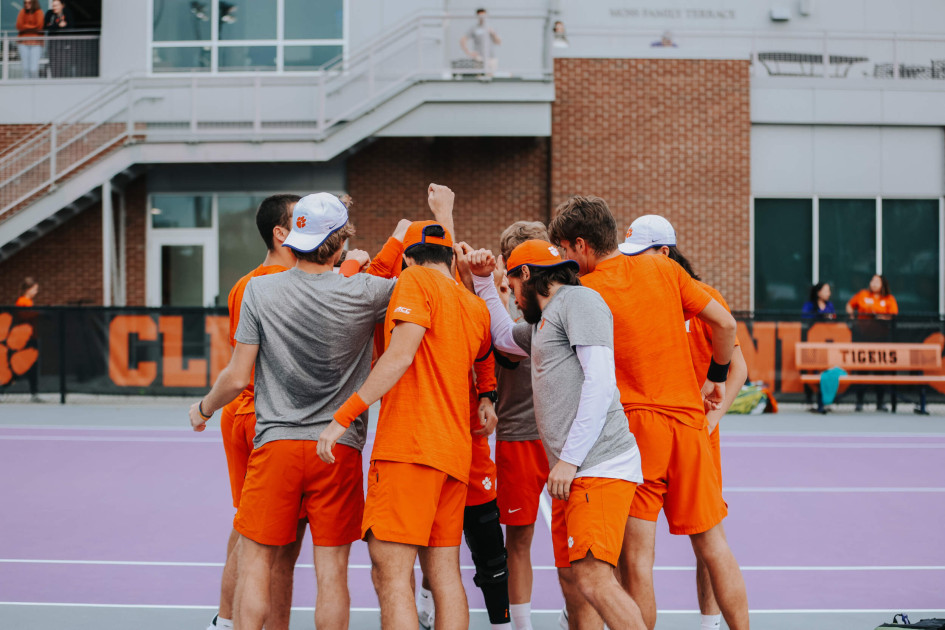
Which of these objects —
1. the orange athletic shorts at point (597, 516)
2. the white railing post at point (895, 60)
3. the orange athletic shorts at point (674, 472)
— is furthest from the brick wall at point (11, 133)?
the orange athletic shorts at point (597, 516)

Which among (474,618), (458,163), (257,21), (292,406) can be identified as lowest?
(474,618)

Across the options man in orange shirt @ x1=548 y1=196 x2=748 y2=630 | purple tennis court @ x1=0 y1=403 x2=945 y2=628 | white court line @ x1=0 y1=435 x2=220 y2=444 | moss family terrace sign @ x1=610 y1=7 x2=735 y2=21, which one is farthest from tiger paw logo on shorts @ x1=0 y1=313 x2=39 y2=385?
moss family terrace sign @ x1=610 y1=7 x2=735 y2=21

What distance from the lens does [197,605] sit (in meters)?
5.15

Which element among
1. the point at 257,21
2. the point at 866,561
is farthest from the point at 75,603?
the point at 257,21

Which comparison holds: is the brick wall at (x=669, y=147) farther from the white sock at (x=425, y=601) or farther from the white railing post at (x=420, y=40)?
the white sock at (x=425, y=601)

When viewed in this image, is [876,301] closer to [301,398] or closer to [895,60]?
[895,60]

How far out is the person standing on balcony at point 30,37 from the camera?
19250 millimetres

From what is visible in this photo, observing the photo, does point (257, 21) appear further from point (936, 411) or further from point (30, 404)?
point (936, 411)

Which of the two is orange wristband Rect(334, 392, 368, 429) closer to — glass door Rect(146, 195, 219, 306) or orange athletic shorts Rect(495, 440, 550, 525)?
orange athletic shorts Rect(495, 440, 550, 525)

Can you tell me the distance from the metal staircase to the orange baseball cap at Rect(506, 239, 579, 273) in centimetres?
1447

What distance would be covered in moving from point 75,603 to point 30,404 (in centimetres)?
1072

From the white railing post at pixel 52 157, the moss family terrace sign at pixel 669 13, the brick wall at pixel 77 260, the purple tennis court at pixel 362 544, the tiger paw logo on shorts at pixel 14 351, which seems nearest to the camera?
the purple tennis court at pixel 362 544

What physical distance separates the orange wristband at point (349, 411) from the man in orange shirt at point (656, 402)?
3.85 ft

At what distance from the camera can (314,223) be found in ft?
12.9
